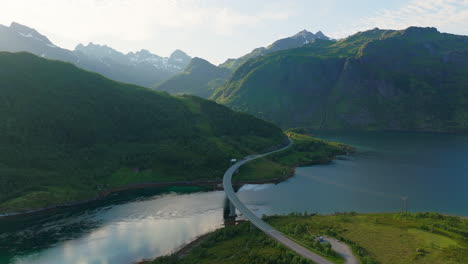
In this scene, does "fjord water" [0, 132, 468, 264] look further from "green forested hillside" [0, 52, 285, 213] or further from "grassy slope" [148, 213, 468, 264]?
"grassy slope" [148, 213, 468, 264]

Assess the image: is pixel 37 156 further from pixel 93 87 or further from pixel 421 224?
pixel 421 224

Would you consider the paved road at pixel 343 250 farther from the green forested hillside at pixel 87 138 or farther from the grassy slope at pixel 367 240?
the green forested hillside at pixel 87 138

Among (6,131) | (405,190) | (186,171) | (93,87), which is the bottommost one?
(405,190)

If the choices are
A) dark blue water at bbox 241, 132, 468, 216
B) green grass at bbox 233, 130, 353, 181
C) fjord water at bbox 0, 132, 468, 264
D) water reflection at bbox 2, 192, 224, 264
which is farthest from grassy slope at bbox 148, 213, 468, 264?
green grass at bbox 233, 130, 353, 181

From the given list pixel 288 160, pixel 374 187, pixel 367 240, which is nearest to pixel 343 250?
pixel 367 240

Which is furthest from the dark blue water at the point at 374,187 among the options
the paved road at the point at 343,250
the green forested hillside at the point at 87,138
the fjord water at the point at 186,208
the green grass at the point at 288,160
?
the paved road at the point at 343,250

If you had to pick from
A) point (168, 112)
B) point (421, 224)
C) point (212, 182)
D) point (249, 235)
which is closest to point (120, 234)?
point (249, 235)
